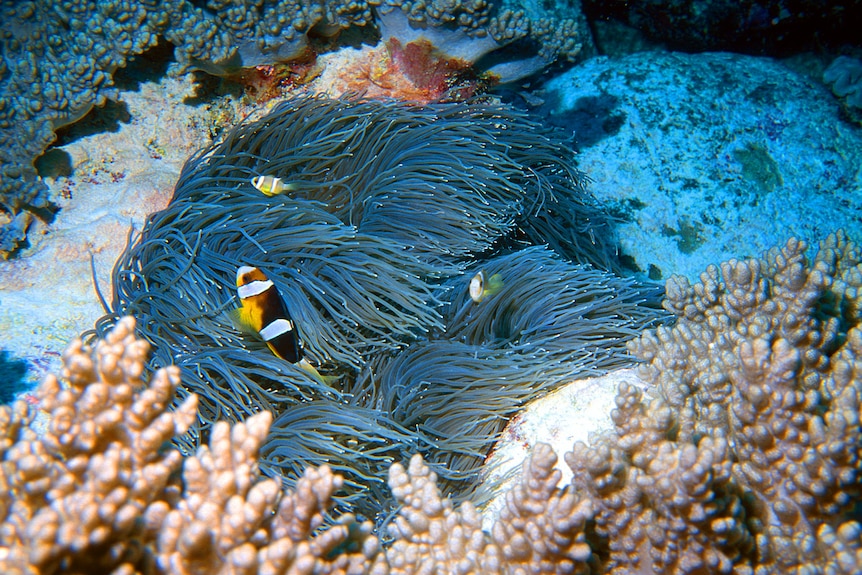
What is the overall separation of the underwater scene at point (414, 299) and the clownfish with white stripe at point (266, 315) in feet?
0.05

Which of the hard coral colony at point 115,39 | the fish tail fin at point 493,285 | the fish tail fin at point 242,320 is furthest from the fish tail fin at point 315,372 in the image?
the hard coral colony at point 115,39

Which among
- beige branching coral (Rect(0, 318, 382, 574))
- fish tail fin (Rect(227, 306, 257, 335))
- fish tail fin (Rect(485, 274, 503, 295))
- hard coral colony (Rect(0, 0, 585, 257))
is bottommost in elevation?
fish tail fin (Rect(485, 274, 503, 295))

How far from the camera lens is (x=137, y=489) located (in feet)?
4.20

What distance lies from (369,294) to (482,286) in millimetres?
596

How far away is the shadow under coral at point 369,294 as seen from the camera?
234 centimetres

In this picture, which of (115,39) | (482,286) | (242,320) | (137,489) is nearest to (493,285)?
(482,286)

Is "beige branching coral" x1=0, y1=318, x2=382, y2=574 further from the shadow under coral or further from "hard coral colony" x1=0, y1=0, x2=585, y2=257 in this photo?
"hard coral colony" x1=0, y1=0, x2=585, y2=257

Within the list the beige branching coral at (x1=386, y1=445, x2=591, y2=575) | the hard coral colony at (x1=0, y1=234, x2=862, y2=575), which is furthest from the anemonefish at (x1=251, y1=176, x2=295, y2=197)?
the beige branching coral at (x1=386, y1=445, x2=591, y2=575)

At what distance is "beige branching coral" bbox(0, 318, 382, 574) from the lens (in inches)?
47.0

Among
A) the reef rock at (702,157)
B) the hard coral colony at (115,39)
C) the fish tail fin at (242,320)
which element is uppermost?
the hard coral colony at (115,39)

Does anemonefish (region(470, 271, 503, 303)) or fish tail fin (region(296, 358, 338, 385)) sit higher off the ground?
anemonefish (region(470, 271, 503, 303))

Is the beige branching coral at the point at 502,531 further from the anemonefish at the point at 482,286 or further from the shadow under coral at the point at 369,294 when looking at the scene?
the anemonefish at the point at 482,286

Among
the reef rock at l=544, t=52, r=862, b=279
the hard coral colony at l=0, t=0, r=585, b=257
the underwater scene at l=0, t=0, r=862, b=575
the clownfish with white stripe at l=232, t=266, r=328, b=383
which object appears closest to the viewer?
the underwater scene at l=0, t=0, r=862, b=575

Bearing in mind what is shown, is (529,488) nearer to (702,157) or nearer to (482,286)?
(482,286)
